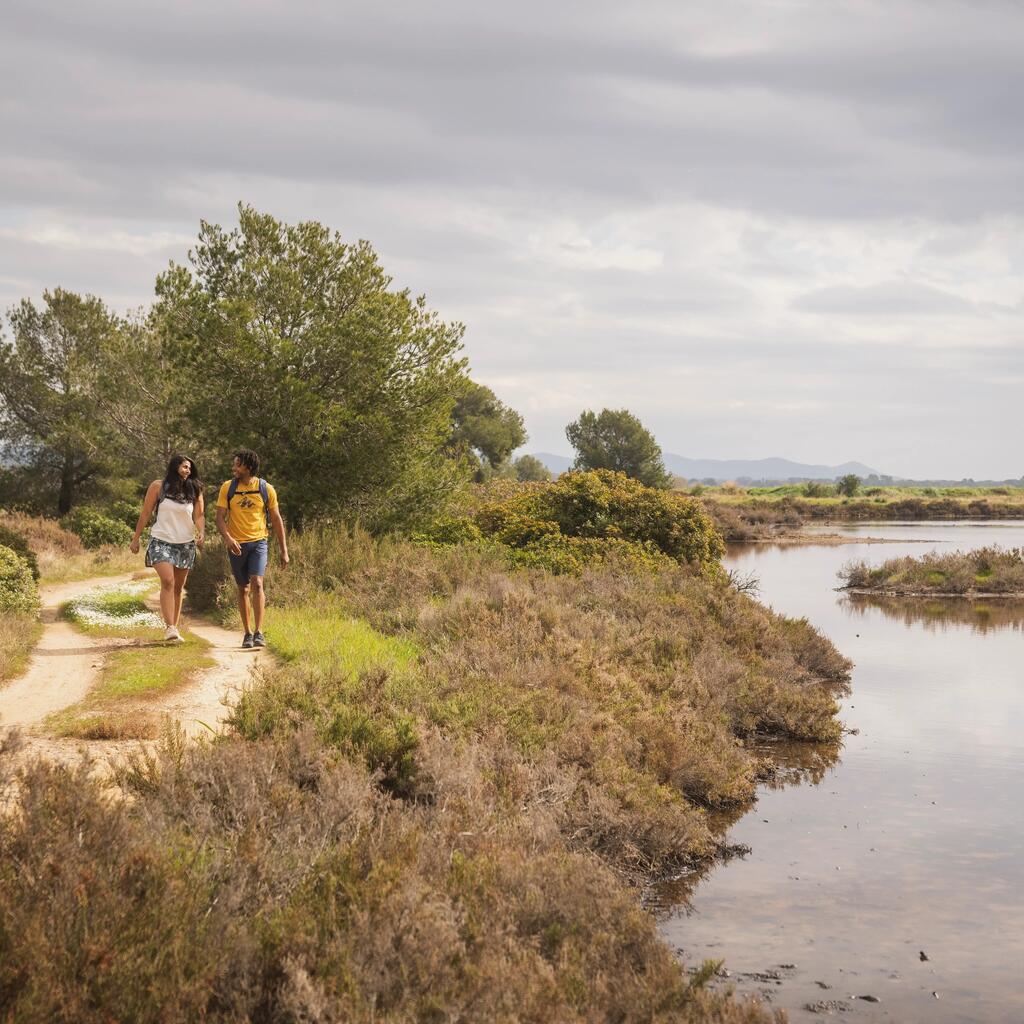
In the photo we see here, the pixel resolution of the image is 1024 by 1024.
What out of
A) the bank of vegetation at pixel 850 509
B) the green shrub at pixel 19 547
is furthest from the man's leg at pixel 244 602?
the bank of vegetation at pixel 850 509

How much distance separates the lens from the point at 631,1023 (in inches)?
207

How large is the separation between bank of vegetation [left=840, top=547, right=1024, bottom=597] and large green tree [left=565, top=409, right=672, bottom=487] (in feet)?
133

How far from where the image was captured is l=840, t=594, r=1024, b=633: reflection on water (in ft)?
85.9

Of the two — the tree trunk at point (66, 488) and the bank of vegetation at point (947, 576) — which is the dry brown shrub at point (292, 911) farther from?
the tree trunk at point (66, 488)

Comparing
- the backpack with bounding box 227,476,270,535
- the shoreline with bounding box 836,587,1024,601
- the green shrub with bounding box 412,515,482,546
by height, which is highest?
the backpack with bounding box 227,476,270,535

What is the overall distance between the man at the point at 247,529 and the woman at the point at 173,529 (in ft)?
1.27

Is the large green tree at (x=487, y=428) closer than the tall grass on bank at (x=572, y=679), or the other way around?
the tall grass on bank at (x=572, y=679)

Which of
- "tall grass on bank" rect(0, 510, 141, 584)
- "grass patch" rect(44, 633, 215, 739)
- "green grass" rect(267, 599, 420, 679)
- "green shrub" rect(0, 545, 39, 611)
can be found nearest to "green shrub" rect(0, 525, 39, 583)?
"tall grass on bank" rect(0, 510, 141, 584)

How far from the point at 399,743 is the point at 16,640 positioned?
5.77 metres

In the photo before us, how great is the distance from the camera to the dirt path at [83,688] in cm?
784

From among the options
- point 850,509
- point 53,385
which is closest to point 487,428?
point 850,509

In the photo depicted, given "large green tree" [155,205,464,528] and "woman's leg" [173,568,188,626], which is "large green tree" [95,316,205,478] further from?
"woman's leg" [173,568,188,626]

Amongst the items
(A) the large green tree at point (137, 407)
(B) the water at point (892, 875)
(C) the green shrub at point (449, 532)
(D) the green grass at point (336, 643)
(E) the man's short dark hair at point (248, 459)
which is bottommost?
(B) the water at point (892, 875)

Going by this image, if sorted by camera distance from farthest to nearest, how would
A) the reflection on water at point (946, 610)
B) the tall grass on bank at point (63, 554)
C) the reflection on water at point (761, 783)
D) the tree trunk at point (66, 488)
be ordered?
the tree trunk at point (66, 488), the reflection on water at point (946, 610), the tall grass on bank at point (63, 554), the reflection on water at point (761, 783)
